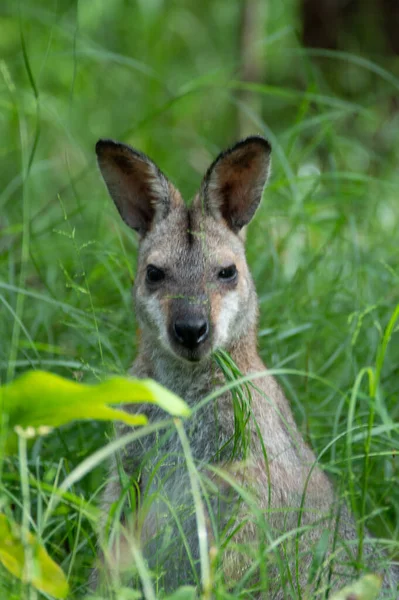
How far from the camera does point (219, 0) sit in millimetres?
11055

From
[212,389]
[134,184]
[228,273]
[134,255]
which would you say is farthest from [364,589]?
[134,255]

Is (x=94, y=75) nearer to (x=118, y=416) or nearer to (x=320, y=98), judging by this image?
(x=320, y=98)

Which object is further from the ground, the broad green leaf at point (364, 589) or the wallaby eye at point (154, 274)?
the wallaby eye at point (154, 274)

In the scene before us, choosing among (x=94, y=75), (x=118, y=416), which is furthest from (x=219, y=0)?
(x=118, y=416)

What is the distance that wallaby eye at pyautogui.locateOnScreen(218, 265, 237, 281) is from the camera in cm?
384

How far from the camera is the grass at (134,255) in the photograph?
365cm

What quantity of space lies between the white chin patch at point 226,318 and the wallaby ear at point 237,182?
46cm

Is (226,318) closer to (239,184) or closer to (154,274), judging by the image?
(154,274)

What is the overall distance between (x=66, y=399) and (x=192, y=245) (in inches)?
59.8

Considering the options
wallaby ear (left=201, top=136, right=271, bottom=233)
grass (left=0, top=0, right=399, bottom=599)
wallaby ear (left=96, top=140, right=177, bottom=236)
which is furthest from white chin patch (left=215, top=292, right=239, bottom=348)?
wallaby ear (left=96, top=140, right=177, bottom=236)

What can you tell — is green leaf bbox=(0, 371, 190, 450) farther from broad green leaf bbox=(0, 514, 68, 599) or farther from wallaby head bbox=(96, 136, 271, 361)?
wallaby head bbox=(96, 136, 271, 361)

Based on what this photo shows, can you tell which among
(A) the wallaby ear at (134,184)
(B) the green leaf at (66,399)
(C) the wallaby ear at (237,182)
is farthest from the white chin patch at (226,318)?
(B) the green leaf at (66,399)

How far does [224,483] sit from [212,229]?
3.63 ft

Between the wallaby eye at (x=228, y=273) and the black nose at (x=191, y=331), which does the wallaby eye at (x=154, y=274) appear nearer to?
the wallaby eye at (x=228, y=273)
